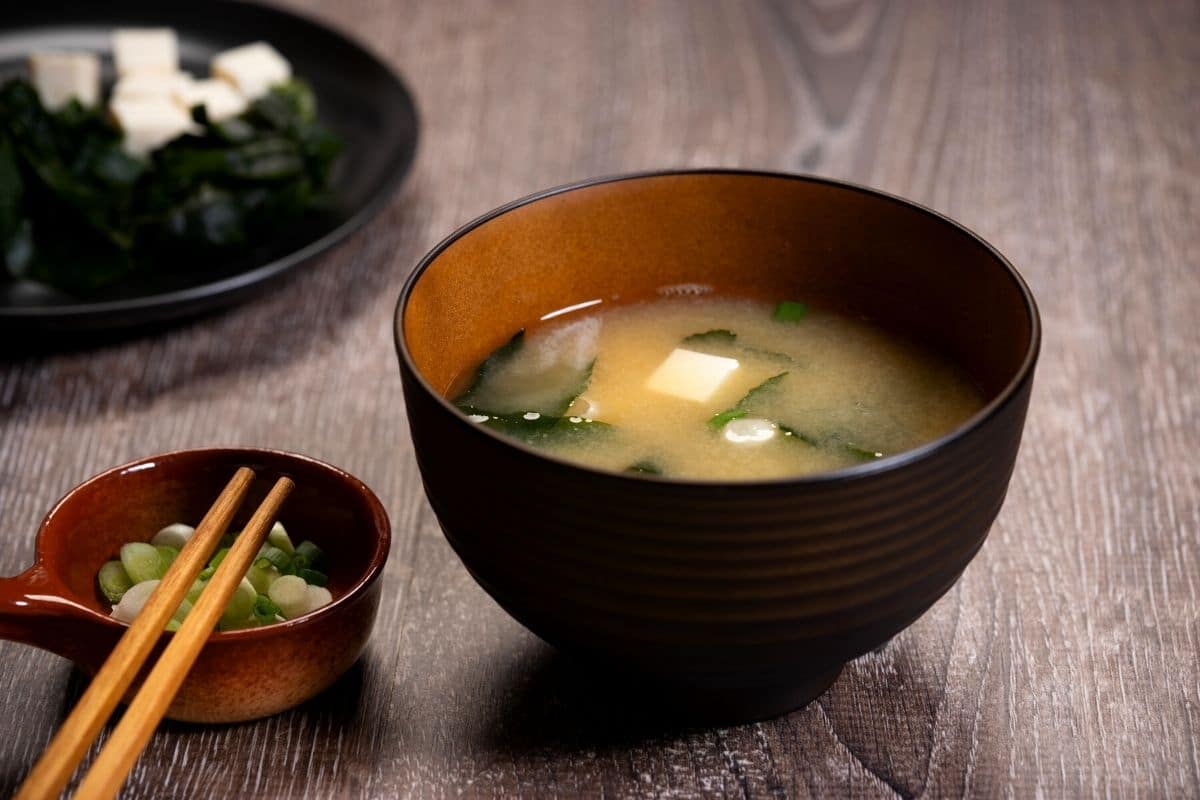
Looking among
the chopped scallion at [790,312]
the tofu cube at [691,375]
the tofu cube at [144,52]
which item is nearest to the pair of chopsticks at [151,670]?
the tofu cube at [691,375]

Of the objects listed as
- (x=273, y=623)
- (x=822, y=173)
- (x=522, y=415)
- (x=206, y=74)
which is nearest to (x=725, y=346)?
(x=522, y=415)

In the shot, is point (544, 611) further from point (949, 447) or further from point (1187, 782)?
point (1187, 782)

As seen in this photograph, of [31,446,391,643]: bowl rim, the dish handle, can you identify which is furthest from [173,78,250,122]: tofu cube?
the dish handle

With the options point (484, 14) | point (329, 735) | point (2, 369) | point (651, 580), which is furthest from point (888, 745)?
point (484, 14)

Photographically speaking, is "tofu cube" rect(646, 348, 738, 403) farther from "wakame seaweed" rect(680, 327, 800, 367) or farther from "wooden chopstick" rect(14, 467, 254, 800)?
"wooden chopstick" rect(14, 467, 254, 800)

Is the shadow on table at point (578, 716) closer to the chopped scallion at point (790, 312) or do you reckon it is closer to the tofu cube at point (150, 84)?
the chopped scallion at point (790, 312)

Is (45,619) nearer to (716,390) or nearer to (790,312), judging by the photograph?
(716,390)
